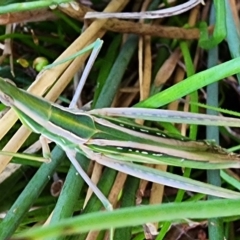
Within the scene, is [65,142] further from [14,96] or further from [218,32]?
[218,32]

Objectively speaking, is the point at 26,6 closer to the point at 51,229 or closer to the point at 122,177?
the point at 122,177

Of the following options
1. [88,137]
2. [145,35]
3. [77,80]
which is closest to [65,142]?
[88,137]

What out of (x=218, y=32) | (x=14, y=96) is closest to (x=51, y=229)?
(x=14, y=96)

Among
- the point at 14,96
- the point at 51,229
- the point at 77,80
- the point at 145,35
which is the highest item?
the point at 145,35

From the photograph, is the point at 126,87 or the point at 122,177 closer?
the point at 122,177

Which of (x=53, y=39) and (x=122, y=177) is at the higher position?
(x=53, y=39)

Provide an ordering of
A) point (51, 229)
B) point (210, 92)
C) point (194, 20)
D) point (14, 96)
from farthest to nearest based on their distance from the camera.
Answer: point (194, 20) → point (210, 92) → point (14, 96) → point (51, 229)

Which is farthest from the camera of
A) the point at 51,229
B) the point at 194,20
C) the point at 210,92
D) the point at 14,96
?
the point at 194,20
